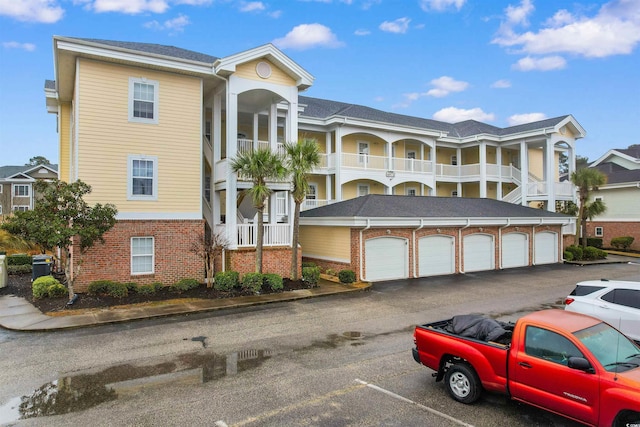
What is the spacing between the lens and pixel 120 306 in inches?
530

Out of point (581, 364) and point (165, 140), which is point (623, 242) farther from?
point (165, 140)

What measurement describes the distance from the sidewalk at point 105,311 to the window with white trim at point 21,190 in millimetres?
41804

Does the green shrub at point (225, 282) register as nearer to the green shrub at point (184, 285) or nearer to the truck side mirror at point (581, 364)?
the green shrub at point (184, 285)

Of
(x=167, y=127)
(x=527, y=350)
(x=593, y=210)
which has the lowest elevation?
(x=527, y=350)

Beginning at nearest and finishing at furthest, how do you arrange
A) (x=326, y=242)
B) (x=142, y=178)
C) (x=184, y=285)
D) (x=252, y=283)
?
(x=184, y=285)
(x=252, y=283)
(x=142, y=178)
(x=326, y=242)

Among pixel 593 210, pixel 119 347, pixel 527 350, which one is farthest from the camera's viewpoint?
pixel 593 210

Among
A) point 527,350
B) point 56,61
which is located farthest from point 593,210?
point 56,61

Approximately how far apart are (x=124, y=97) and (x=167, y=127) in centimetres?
192

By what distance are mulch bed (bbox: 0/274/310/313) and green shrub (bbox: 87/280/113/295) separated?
0.64ft

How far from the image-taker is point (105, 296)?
14406 mm

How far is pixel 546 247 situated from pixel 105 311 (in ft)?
87.0

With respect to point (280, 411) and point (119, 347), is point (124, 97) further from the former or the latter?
point (280, 411)

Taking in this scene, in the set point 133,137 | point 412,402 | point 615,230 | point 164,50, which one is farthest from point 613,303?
point 615,230

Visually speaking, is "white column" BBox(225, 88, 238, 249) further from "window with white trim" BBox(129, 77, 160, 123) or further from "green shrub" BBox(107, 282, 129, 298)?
"green shrub" BBox(107, 282, 129, 298)
